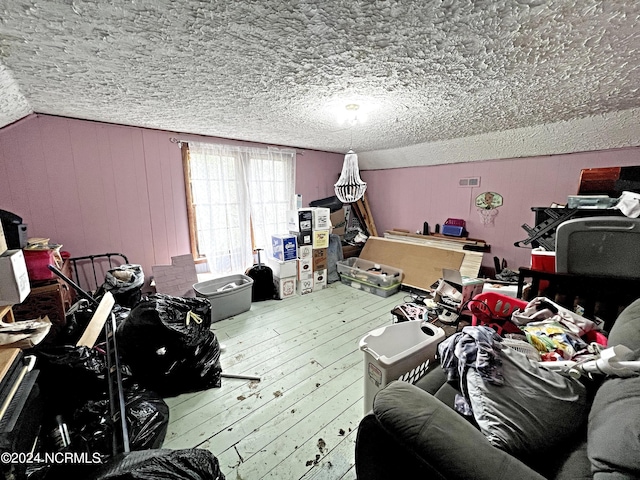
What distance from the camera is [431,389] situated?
129 cm

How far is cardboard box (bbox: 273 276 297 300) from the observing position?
132 inches

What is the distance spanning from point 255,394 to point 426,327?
127 cm

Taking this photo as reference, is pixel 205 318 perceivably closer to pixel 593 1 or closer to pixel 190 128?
pixel 190 128

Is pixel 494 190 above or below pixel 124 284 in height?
above

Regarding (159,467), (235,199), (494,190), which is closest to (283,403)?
(159,467)

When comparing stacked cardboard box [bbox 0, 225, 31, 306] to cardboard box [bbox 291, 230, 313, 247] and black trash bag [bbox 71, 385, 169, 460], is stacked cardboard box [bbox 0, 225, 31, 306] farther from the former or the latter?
cardboard box [bbox 291, 230, 313, 247]

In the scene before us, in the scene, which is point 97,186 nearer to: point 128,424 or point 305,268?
point 128,424

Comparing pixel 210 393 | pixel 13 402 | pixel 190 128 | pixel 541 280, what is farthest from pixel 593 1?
pixel 190 128

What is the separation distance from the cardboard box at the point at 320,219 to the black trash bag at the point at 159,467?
275cm

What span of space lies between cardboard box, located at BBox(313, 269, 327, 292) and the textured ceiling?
203cm

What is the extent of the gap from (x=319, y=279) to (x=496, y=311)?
2.28 m

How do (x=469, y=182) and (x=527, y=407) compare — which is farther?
(x=469, y=182)

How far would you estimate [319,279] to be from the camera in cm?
367

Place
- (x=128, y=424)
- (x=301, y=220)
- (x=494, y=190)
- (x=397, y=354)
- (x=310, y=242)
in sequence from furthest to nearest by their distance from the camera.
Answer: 1. (x=310, y=242)
2. (x=301, y=220)
3. (x=494, y=190)
4. (x=397, y=354)
5. (x=128, y=424)
